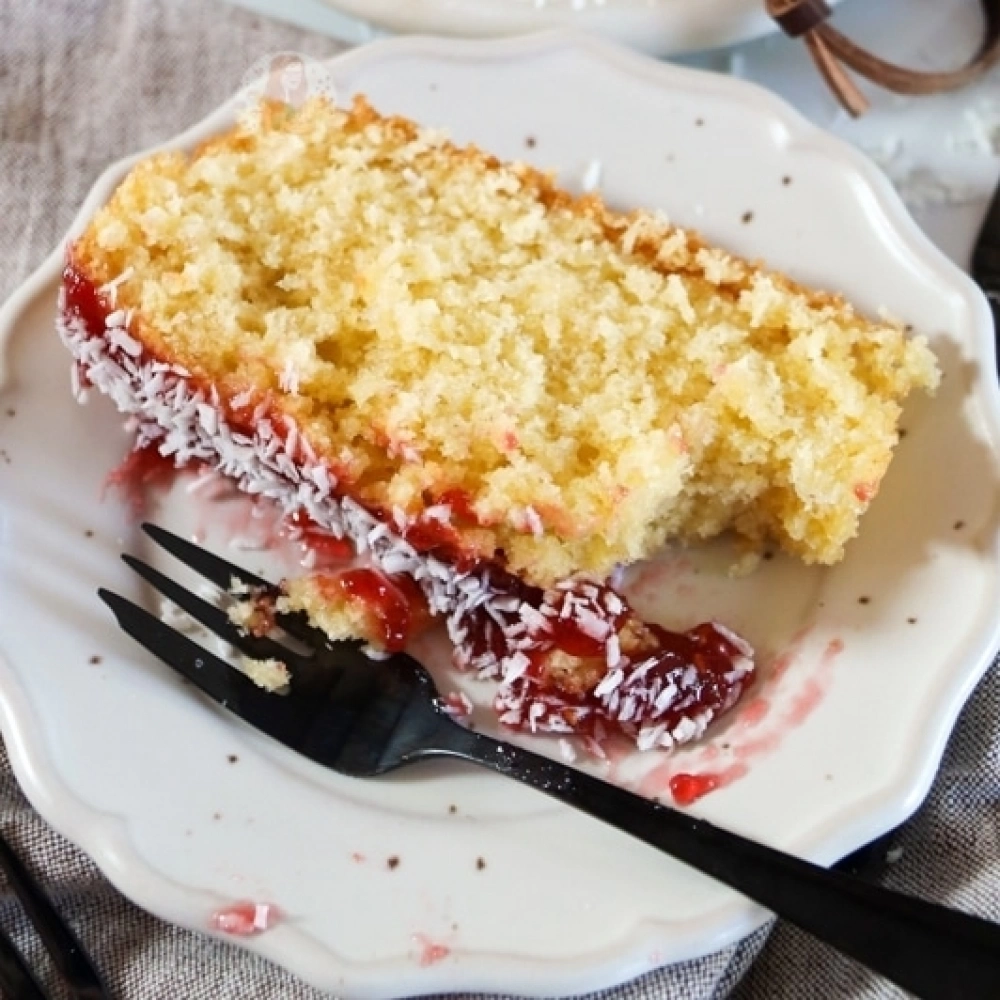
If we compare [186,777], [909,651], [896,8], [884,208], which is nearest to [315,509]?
[186,777]

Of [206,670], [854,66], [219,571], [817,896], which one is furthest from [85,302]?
[854,66]

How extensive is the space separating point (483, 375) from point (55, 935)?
817 millimetres

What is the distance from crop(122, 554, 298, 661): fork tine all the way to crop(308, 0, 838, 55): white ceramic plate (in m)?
1.02

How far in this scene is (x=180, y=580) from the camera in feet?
5.76

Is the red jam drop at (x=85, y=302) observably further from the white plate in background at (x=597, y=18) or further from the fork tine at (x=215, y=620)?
the white plate in background at (x=597, y=18)

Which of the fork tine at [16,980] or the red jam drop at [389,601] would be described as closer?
the fork tine at [16,980]

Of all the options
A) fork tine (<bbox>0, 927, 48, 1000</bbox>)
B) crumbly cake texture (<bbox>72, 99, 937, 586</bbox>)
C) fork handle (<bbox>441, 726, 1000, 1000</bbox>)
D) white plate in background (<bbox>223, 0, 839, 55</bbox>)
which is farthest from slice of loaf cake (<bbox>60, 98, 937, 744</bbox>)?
fork tine (<bbox>0, 927, 48, 1000</bbox>)

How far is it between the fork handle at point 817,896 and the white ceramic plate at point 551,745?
0.05m

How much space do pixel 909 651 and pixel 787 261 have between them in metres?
0.63

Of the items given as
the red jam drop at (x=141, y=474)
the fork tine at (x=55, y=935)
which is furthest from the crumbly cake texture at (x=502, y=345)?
the fork tine at (x=55, y=935)

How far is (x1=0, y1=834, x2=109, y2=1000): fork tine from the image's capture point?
4.88 ft

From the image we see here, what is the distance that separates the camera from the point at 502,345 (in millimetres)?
1673

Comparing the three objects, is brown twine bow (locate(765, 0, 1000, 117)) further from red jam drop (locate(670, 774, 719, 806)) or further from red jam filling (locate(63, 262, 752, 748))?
red jam drop (locate(670, 774, 719, 806))

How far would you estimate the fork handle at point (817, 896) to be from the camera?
122 cm
